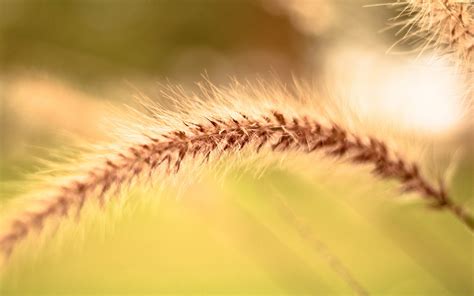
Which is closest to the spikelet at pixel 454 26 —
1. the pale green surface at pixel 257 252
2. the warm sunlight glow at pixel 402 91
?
the warm sunlight glow at pixel 402 91

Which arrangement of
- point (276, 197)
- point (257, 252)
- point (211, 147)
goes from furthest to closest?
1. point (257, 252)
2. point (276, 197)
3. point (211, 147)

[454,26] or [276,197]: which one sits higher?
[454,26]

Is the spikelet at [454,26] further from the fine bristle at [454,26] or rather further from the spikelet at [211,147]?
the spikelet at [211,147]

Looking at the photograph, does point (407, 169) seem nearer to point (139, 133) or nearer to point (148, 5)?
point (139, 133)

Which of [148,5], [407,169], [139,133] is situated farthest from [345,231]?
[148,5]

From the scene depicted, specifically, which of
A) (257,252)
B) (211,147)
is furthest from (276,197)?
(257,252)

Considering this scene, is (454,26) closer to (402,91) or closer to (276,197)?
(276,197)

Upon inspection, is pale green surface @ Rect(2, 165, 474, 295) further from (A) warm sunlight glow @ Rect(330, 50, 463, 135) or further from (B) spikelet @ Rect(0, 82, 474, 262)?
(B) spikelet @ Rect(0, 82, 474, 262)

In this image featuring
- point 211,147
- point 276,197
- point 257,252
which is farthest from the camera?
point 257,252
